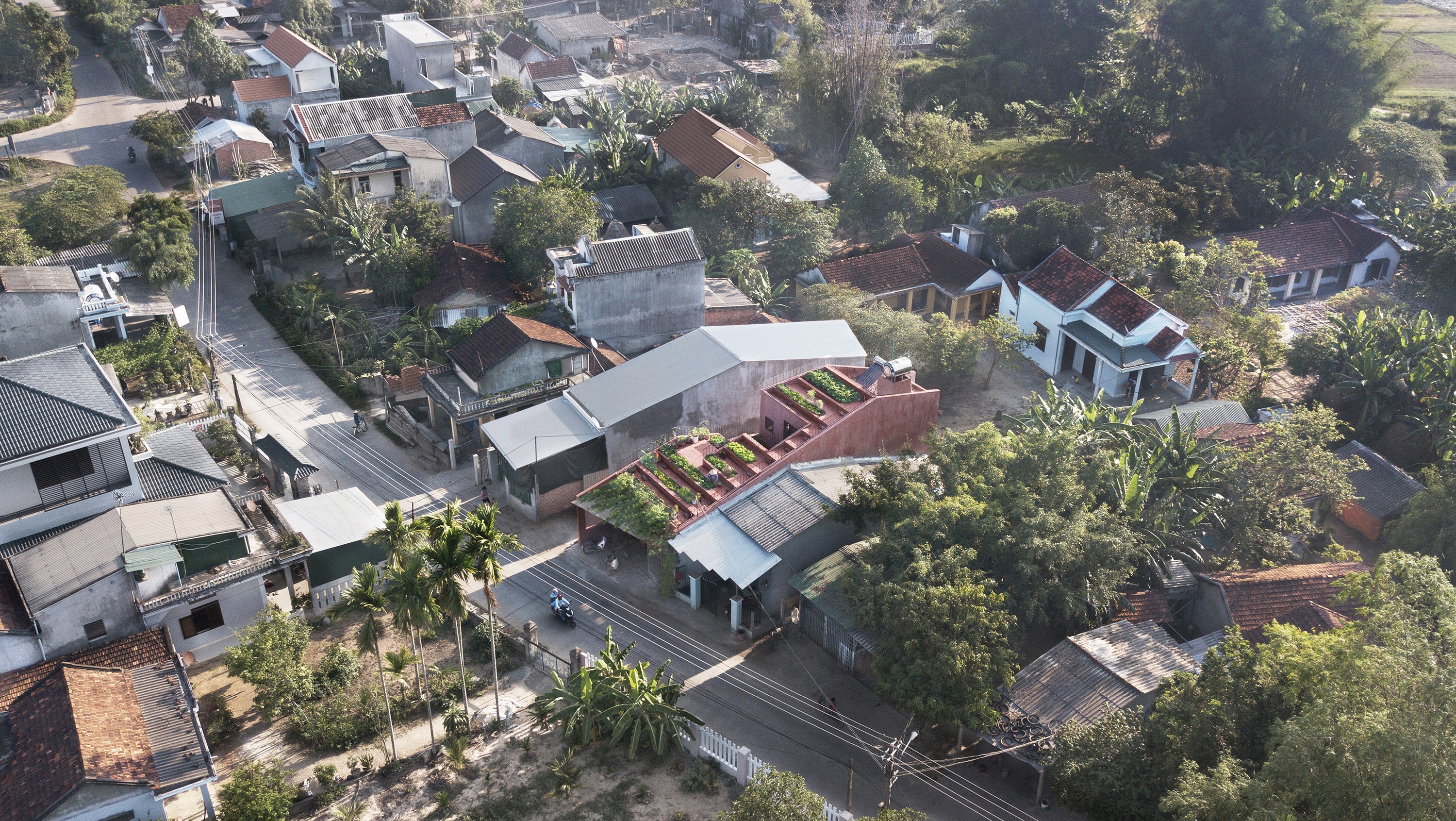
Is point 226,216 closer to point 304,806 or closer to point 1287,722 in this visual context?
point 304,806

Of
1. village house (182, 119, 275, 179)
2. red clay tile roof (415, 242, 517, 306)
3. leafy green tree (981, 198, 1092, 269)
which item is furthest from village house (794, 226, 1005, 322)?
village house (182, 119, 275, 179)

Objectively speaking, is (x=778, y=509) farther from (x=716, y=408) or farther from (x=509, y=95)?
(x=509, y=95)

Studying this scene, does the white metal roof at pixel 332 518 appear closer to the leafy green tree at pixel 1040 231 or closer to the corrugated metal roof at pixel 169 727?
the corrugated metal roof at pixel 169 727

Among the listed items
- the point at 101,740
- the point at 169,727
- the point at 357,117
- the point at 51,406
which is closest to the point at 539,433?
the point at 51,406

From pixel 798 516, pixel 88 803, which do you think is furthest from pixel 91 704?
pixel 798 516

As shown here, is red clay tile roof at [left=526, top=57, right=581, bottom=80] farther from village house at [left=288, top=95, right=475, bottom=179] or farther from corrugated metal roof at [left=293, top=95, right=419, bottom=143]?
corrugated metal roof at [left=293, top=95, right=419, bottom=143]

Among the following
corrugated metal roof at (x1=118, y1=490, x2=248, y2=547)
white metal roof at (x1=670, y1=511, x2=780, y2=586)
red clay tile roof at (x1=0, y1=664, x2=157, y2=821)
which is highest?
corrugated metal roof at (x1=118, y1=490, x2=248, y2=547)

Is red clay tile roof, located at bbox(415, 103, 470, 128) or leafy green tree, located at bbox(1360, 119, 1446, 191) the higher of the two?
red clay tile roof, located at bbox(415, 103, 470, 128)
